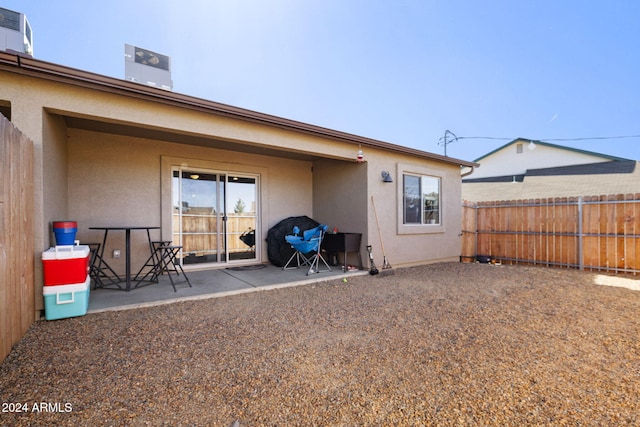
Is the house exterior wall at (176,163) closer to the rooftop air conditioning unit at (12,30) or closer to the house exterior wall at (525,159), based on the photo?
the rooftop air conditioning unit at (12,30)

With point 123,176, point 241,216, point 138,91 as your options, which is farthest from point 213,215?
point 138,91

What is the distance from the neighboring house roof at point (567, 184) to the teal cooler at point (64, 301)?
532 inches

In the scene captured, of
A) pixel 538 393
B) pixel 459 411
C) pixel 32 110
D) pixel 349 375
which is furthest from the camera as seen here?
pixel 32 110

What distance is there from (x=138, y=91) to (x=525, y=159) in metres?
17.1

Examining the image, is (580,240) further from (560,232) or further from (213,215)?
(213,215)

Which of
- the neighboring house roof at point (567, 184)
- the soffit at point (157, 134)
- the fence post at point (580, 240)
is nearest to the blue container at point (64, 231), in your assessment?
the soffit at point (157, 134)

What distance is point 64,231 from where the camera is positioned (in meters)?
3.18

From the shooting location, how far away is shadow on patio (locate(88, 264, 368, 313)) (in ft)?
11.7

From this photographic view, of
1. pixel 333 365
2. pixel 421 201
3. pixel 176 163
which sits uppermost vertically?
pixel 176 163

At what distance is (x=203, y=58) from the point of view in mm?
12945

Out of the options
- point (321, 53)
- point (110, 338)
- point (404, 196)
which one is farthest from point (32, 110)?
point (321, 53)

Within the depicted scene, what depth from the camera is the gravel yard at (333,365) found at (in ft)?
5.28

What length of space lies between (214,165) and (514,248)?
7312 millimetres

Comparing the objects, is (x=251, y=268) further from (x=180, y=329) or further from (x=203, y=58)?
(x=203, y=58)
